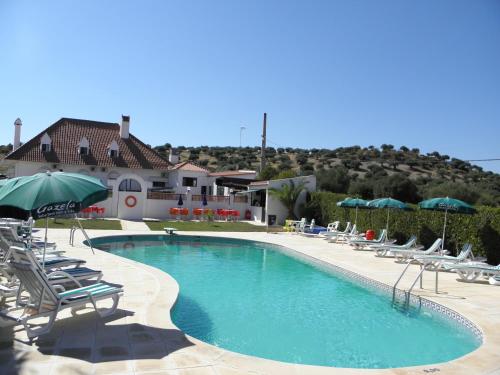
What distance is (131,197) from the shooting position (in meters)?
26.9

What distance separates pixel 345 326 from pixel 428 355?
5.95 feet

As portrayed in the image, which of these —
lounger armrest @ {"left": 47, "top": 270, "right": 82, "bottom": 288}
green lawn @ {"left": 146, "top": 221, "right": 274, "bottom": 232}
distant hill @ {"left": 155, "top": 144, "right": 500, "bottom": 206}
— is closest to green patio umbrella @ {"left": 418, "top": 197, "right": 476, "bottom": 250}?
green lawn @ {"left": 146, "top": 221, "right": 274, "bottom": 232}

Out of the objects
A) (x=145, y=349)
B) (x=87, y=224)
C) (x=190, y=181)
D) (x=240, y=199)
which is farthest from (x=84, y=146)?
(x=145, y=349)

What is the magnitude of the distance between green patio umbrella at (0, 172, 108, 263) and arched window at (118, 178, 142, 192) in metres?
20.7

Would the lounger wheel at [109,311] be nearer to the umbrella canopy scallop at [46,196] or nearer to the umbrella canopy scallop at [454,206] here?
the umbrella canopy scallop at [46,196]

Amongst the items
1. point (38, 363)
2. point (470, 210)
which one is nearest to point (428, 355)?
point (38, 363)

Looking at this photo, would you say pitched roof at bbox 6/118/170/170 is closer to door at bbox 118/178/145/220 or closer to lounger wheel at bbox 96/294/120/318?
door at bbox 118/178/145/220

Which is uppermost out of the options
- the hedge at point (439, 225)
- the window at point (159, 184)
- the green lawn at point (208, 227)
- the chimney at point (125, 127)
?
the chimney at point (125, 127)

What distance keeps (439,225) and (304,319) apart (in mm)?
10315

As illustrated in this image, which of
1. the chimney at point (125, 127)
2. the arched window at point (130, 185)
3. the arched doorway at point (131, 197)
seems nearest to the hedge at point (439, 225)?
the arched doorway at point (131, 197)

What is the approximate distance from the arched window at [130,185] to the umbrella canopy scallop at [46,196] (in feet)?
68.0

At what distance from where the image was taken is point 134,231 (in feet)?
66.8

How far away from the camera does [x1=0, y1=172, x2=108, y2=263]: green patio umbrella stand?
5840 mm

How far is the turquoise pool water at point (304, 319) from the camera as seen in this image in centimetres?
734
